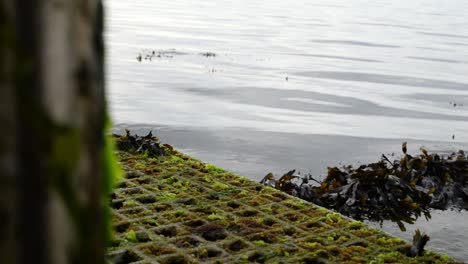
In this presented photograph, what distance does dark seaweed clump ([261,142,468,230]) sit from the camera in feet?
23.3

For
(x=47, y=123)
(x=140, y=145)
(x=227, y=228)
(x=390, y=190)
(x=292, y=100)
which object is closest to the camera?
(x=47, y=123)

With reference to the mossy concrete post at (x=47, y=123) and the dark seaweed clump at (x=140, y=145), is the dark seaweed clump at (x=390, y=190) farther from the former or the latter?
the mossy concrete post at (x=47, y=123)

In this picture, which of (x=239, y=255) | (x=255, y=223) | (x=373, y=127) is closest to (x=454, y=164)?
(x=373, y=127)

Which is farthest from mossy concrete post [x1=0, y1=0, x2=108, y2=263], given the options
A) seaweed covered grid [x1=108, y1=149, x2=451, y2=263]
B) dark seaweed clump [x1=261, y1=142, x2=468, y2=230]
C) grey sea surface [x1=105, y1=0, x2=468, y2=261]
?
dark seaweed clump [x1=261, y1=142, x2=468, y2=230]

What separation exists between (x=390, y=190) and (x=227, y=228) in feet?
9.66

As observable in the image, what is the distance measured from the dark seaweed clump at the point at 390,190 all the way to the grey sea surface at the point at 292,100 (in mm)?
322

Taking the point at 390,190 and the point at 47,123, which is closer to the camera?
the point at 47,123

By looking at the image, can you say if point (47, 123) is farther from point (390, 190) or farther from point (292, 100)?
point (292, 100)

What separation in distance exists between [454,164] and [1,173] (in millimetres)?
8572

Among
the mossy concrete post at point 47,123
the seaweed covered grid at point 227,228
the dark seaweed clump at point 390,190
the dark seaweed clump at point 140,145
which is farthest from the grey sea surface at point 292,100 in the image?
the dark seaweed clump at point 140,145

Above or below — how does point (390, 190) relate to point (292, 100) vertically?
below

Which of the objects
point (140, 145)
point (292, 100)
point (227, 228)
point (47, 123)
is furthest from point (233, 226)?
point (292, 100)

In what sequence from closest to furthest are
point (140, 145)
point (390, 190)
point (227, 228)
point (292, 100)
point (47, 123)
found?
point (47, 123)
point (227, 228)
point (390, 190)
point (140, 145)
point (292, 100)

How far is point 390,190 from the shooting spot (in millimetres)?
7387
